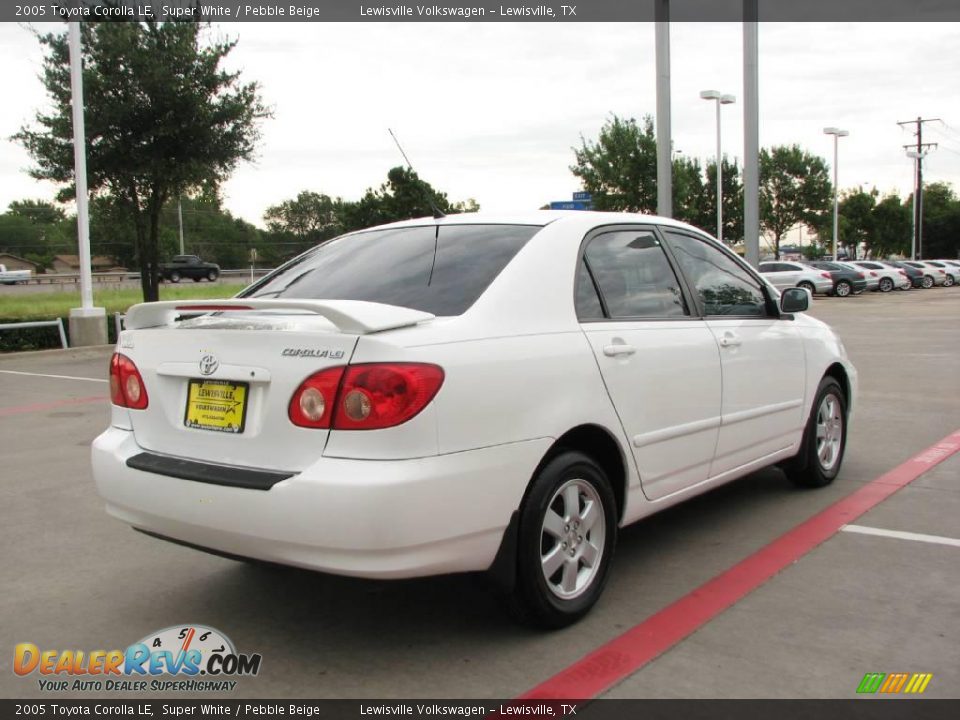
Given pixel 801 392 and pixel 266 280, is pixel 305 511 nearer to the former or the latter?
pixel 266 280

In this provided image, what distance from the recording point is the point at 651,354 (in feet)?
13.1

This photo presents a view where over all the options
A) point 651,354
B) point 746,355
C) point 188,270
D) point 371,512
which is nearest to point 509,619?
point 371,512

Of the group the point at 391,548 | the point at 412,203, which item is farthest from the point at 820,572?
the point at 412,203

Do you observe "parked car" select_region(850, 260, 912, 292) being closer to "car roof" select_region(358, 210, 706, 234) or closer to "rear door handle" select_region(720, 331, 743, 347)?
"rear door handle" select_region(720, 331, 743, 347)

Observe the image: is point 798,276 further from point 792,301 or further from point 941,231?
point 941,231

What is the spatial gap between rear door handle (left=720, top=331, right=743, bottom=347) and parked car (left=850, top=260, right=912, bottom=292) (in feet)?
135

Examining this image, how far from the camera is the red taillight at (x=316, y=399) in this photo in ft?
9.92

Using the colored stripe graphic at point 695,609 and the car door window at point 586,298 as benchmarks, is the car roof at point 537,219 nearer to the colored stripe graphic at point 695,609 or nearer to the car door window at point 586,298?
the car door window at point 586,298

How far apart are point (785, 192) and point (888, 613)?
2601 inches

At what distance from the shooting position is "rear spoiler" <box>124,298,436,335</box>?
3049mm

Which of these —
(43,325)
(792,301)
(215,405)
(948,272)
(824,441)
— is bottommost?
(824,441)

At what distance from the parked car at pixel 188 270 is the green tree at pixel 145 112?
36.9 m

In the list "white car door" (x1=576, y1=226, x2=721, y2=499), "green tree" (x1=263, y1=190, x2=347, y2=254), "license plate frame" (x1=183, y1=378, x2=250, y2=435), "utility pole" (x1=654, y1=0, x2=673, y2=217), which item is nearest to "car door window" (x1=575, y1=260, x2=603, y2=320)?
"white car door" (x1=576, y1=226, x2=721, y2=499)

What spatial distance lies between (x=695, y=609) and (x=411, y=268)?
6.03ft
